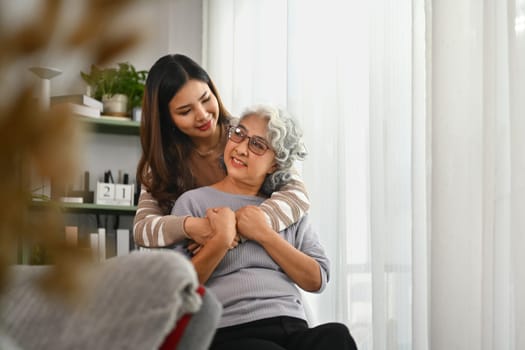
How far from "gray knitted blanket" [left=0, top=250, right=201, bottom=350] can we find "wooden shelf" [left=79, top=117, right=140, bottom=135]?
2.93 metres

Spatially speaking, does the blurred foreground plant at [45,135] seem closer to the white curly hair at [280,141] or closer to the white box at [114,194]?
the white curly hair at [280,141]

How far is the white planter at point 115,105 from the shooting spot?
378 centimetres

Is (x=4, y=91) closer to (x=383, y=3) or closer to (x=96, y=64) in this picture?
(x=96, y=64)

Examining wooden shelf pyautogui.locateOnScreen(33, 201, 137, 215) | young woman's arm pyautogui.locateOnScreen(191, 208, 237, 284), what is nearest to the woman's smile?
young woman's arm pyautogui.locateOnScreen(191, 208, 237, 284)

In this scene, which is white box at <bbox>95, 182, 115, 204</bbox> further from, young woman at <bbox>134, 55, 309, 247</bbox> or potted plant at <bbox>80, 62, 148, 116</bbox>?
young woman at <bbox>134, 55, 309, 247</bbox>

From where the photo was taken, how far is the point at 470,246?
7.10 ft

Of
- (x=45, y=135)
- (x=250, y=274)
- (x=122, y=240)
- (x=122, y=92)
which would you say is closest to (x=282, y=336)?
(x=250, y=274)

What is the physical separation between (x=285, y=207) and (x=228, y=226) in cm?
17

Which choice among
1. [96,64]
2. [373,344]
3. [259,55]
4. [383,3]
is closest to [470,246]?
[373,344]

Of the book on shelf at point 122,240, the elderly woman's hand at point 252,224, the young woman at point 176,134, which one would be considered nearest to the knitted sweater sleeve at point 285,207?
the elderly woman's hand at point 252,224

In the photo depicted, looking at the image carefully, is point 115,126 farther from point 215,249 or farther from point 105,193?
point 215,249

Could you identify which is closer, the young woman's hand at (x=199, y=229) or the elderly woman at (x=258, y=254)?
the elderly woman at (x=258, y=254)

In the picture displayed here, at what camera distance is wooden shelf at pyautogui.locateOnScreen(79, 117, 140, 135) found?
366cm

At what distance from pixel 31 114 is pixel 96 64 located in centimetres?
2
